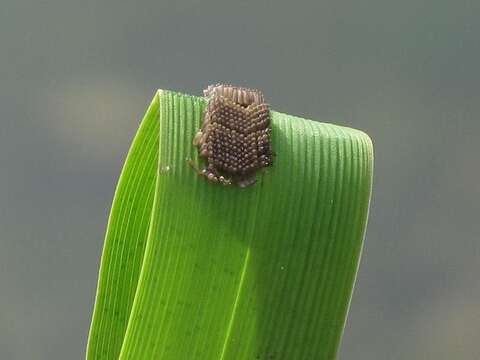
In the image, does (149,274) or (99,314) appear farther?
(99,314)

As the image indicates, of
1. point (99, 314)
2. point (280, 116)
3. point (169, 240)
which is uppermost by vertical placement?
point (280, 116)

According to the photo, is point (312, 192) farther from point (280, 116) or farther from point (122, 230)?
point (122, 230)

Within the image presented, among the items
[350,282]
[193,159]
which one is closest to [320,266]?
[350,282]

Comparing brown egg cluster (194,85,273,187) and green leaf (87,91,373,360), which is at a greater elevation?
brown egg cluster (194,85,273,187)

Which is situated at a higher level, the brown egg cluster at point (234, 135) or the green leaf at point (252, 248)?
the brown egg cluster at point (234, 135)
